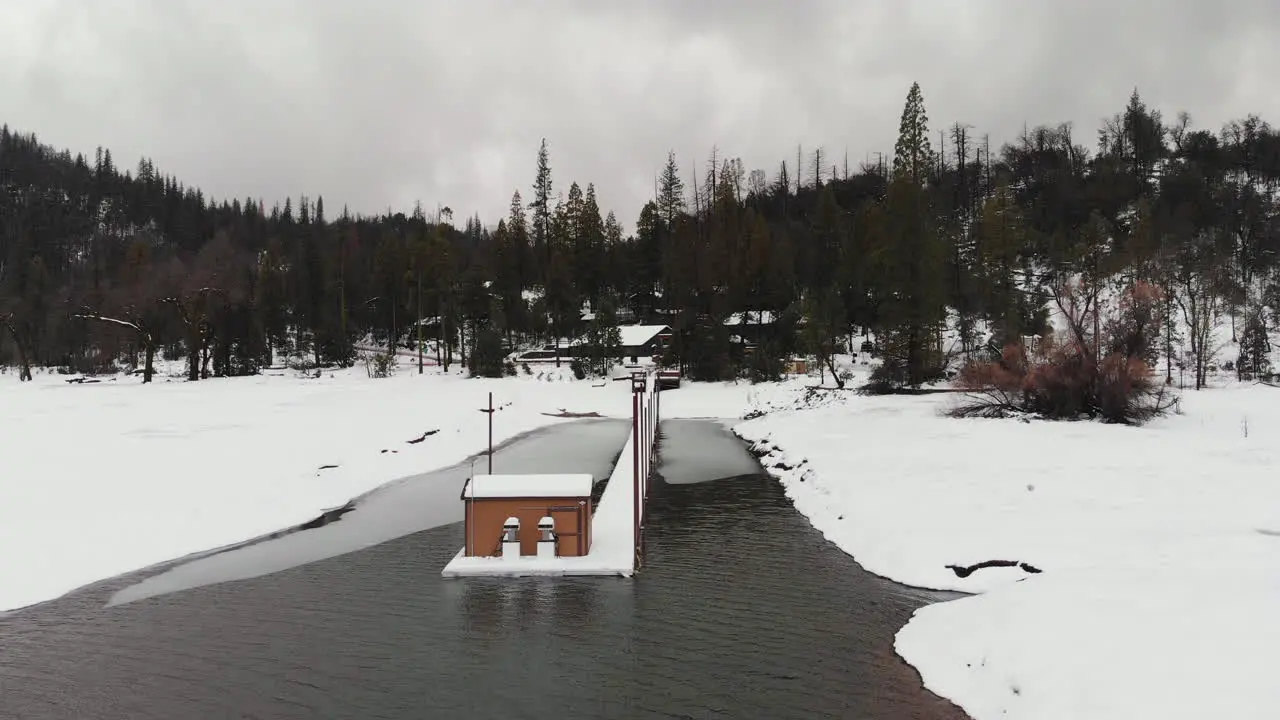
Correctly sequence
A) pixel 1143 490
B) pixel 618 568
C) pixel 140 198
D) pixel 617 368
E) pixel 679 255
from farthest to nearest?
pixel 140 198 < pixel 679 255 < pixel 617 368 < pixel 1143 490 < pixel 618 568

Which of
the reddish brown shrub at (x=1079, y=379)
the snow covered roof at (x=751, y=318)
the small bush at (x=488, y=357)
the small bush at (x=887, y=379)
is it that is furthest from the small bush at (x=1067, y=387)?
the snow covered roof at (x=751, y=318)

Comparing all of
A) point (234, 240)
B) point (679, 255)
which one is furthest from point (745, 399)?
point (234, 240)

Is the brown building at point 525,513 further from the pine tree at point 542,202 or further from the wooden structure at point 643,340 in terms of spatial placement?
the pine tree at point 542,202

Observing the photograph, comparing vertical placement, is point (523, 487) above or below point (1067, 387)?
below

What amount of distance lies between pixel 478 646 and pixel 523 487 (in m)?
4.09

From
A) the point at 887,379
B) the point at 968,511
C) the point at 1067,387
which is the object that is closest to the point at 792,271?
the point at 887,379

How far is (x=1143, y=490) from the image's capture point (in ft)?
47.6

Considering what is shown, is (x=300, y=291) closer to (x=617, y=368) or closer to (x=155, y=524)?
(x=617, y=368)

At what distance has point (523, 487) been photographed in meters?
13.0

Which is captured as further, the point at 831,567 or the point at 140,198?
the point at 140,198

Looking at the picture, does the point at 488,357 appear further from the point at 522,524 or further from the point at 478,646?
the point at 478,646

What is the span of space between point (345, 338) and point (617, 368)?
110 ft

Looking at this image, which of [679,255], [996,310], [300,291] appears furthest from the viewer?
[300,291]

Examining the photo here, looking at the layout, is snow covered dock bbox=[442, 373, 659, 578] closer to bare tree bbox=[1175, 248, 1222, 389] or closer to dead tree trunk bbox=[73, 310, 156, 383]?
bare tree bbox=[1175, 248, 1222, 389]
